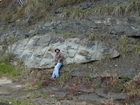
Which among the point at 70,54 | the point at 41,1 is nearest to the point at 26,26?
the point at 41,1

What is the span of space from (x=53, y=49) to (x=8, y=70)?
2.50 m

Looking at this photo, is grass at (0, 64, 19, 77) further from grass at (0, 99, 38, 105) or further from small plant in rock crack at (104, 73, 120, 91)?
small plant in rock crack at (104, 73, 120, 91)

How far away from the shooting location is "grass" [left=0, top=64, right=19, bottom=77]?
12469 mm

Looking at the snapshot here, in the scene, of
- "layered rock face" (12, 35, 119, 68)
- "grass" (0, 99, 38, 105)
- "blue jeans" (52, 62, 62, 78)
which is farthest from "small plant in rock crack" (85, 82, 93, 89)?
"grass" (0, 99, 38, 105)

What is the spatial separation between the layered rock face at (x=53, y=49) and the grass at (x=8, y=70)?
0.64 m

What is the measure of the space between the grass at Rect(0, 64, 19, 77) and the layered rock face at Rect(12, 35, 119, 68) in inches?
25.0

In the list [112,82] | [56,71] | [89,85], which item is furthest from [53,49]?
[112,82]

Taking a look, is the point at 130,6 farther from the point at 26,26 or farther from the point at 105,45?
the point at 26,26

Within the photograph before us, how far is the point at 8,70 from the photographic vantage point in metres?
13.0

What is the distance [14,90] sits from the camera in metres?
10.3

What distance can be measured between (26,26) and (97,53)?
574cm

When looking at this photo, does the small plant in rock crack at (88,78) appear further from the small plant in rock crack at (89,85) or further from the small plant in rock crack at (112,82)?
the small plant in rock crack at (112,82)

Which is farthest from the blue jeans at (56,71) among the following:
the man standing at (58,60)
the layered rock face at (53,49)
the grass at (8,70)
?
the grass at (8,70)

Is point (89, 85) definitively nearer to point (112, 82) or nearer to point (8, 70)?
point (112, 82)
